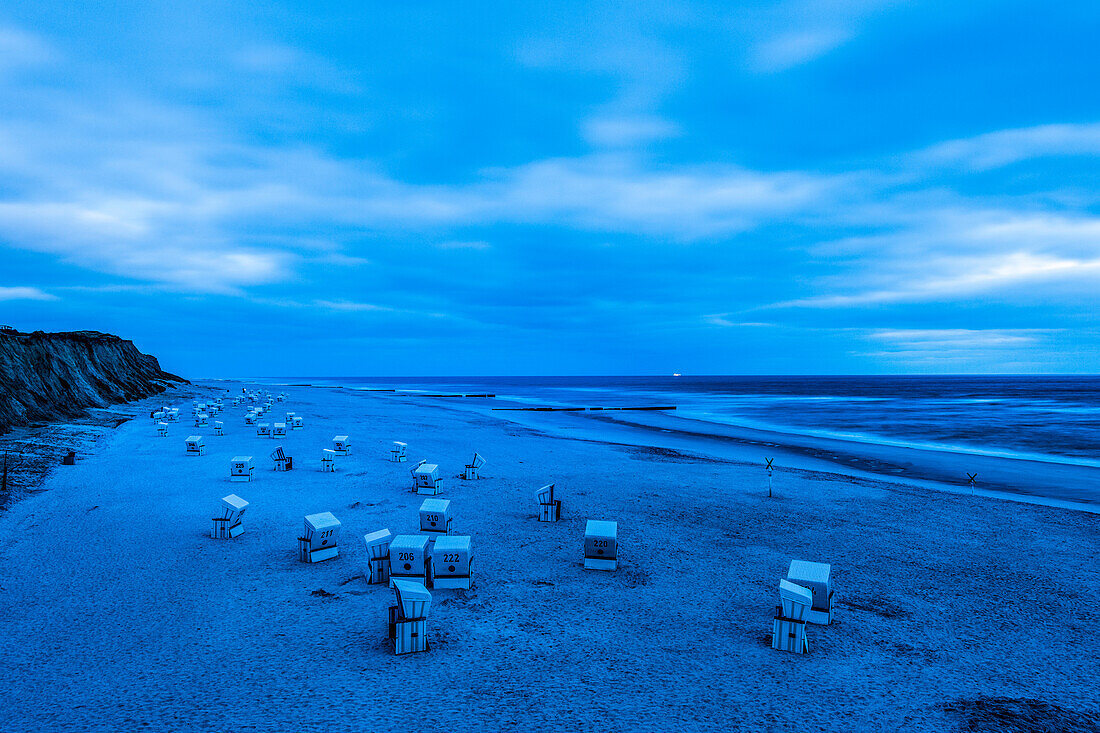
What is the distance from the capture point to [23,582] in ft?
38.6

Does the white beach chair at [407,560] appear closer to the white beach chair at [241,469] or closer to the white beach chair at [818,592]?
the white beach chair at [818,592]

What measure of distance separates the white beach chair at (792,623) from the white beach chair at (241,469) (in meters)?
20.0

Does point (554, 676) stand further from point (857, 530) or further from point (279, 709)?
point (857, 530)

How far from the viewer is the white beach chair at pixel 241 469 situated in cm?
2245

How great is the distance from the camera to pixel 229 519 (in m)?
15.0

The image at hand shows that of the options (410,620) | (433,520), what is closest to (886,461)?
(433,520)

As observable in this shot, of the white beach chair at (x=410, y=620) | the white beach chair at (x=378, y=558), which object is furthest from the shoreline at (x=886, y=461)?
the white beach chair at (x=410, y=620)

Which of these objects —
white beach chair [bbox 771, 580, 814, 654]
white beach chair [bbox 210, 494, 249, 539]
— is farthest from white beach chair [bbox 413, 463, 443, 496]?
white beach chair [bbox 771, 580, 814, 654]

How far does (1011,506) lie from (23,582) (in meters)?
29.2

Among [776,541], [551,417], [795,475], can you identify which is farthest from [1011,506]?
[551,417]

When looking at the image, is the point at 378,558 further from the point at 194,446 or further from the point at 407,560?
the point at 194,446

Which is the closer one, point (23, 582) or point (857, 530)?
point (23, 582)

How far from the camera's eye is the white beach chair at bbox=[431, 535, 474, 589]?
12062 mm

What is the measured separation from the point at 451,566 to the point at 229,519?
689 centimetres
